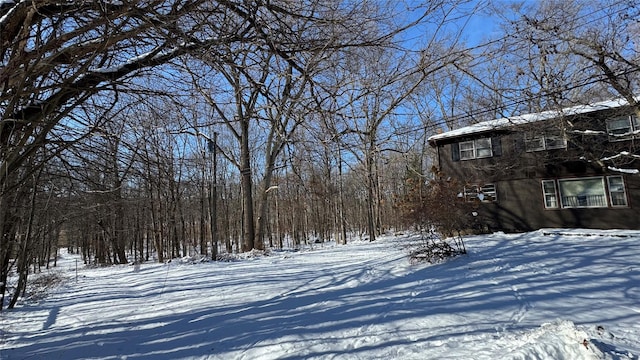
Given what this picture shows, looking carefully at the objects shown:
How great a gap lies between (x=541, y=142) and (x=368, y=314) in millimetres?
13770

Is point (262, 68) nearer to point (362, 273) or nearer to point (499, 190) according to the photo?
point (362, 273)

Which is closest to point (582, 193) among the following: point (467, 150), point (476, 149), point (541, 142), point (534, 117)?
point (541, 142)

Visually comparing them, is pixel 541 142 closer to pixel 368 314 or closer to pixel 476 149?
pixel 476 149

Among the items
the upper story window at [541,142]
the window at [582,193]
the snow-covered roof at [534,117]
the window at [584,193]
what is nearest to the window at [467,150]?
the snow-covered roof at [534,117]

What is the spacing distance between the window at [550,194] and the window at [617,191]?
5.98 feet

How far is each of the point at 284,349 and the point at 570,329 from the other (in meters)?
2.98

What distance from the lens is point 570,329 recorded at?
319 cm

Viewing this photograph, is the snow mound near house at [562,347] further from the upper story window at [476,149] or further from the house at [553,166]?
the upper story window at [476,149]

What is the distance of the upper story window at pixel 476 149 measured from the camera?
590 inches

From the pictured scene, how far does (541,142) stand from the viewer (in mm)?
14148

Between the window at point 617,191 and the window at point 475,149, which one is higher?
the window at point 475,149

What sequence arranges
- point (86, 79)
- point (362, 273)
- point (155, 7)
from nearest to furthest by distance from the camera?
point (155, 7) → point (86, 79) → point (362, 273)

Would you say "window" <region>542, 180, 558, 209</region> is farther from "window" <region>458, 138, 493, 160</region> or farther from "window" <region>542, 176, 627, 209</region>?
"window" <region>458, 138, 493, 160</region>

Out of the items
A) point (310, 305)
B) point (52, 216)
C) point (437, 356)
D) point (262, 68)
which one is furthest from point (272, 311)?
point (52, 216)
